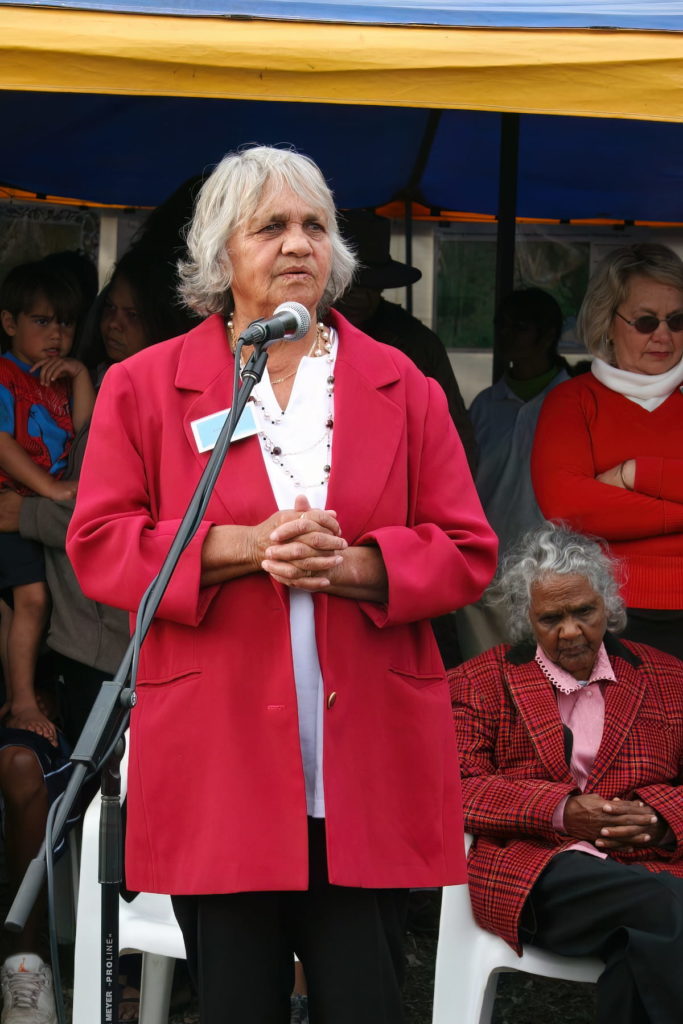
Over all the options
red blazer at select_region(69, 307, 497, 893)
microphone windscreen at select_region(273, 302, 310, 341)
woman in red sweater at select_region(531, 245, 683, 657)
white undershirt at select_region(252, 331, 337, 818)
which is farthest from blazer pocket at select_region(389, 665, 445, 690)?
woman in red sweater at select_region(531, 245, 683, 657)

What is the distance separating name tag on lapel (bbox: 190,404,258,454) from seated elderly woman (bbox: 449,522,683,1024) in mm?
1427

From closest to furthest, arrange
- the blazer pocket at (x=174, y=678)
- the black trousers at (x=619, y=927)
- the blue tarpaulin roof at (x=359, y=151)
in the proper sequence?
the blazer pocket at (x=174, y=678), the black trousers at (x=619, y=927), the blue tarpaulin roof at (x=359, y=151)

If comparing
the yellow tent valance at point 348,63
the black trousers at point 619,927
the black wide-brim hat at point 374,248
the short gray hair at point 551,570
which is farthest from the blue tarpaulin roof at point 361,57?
the black trousers at point 619,927

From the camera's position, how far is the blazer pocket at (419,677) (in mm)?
2250

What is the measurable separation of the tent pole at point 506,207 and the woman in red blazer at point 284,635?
3.43 metres

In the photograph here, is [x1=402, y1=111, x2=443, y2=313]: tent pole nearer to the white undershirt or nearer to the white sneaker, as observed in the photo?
the white sneaker

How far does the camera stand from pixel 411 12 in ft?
10.5

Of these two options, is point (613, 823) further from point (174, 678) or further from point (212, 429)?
point (212, 429)

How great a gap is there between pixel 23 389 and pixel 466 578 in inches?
100

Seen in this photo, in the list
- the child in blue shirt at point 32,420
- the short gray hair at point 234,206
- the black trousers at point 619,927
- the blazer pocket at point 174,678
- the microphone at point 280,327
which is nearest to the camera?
the microphone at point 280,327

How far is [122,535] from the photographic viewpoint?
7.10ft

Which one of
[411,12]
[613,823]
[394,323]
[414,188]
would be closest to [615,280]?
[394,323]

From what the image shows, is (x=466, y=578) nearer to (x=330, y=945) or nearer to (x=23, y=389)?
(x=330, y=945)

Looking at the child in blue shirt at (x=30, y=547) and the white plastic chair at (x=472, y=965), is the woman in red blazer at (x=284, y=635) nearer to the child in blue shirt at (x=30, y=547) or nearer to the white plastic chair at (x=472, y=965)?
the white plastic chair at (x=472, y=965)
